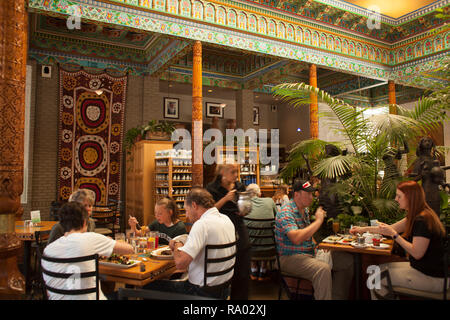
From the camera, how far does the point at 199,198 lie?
3109mm

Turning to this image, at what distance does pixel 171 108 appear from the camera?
45.0ft

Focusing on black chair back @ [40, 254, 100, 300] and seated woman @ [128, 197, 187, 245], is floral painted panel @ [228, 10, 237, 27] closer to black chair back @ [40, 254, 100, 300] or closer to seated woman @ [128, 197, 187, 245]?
seated woman @ [128, 197, 187, 245]

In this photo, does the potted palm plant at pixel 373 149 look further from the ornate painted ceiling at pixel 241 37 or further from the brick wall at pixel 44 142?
the brick wall at pixel 44 142

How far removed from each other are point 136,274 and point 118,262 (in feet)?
0.96

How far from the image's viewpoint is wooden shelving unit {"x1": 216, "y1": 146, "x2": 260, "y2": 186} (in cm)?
1077

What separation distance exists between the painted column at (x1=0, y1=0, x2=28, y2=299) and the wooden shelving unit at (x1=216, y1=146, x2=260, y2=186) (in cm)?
732

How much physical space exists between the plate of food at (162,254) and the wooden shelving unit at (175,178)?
5461 mm

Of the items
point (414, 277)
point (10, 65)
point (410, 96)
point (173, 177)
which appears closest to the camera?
point (414, 277)

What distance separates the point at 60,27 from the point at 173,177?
559 centimetres

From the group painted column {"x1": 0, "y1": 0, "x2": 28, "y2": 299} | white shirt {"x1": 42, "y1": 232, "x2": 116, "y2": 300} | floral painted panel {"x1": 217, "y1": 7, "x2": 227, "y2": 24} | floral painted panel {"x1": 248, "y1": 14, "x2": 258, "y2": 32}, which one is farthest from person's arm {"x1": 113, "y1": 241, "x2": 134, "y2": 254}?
floral painted panel {"x1": 248, "y1": 14, "x2": 258, "y2": 32}

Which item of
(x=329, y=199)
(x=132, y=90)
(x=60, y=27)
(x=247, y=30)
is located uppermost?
(x=60, y=27)

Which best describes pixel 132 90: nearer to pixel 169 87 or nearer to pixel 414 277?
pixel 169 87

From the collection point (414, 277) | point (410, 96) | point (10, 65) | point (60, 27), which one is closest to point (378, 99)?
point (410, 96)

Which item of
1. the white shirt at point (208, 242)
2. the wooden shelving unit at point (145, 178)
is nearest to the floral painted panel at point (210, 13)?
the wooden shelving unit at point (145, 178)
